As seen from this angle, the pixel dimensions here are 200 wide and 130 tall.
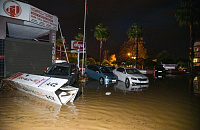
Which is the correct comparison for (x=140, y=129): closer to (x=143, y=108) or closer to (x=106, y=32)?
(x=143, y=108)

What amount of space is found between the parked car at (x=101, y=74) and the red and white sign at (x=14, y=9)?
8905mm

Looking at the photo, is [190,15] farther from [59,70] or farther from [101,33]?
[59,70]

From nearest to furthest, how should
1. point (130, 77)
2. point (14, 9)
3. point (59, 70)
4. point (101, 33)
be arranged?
point (59, 70) → point (130, 77) → point (14, 9) → point (101, 33)

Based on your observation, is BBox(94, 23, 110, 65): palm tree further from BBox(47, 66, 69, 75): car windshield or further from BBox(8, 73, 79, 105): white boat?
BBox(8, 73, 79, 105): white boat

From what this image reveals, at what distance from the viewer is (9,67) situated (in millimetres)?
17141

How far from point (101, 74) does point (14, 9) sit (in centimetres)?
1136

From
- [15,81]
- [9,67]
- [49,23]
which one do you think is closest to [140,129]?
[15,81]

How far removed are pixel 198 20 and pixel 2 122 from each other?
121 ft

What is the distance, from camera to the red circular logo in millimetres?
16391

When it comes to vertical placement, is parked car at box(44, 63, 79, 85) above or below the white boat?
above

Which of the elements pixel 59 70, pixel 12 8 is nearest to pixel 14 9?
pixel 12 8

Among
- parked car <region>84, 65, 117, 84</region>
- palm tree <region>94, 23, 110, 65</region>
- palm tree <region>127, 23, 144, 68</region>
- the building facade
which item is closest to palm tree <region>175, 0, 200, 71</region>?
palm tree <region>127, 23, 144, 68</region>

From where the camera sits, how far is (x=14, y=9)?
17.1 m

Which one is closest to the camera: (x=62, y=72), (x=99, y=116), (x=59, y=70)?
(x=99, y=116)
